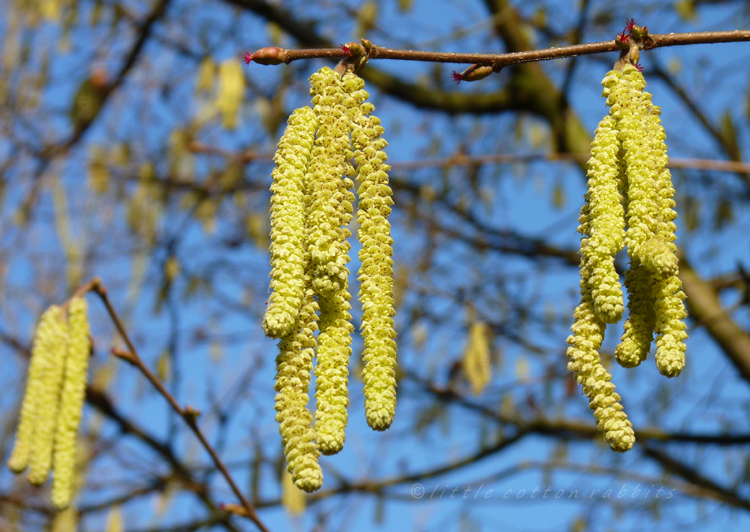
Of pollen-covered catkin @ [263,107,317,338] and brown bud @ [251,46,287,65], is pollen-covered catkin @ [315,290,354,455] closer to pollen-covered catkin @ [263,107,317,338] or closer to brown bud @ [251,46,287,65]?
pollen-covered catkin @ [263,107,317,338]

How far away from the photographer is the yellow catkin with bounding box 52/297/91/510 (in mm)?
1642

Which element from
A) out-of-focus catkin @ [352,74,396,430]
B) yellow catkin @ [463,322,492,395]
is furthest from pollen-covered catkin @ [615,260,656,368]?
yellow catkin @ [463,322,492,395]

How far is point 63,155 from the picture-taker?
11.5 feet

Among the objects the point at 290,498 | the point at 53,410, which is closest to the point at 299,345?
the point at 53,410

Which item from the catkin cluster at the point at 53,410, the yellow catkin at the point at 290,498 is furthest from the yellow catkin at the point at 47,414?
the yellow catkin at the point at 290,498

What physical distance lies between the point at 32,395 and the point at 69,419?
10 centimetres

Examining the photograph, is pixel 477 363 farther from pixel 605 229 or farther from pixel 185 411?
pixel 605 229

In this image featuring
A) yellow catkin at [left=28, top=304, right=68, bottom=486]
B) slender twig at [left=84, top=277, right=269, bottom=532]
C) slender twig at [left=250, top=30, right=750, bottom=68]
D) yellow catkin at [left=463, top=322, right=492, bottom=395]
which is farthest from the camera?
yellow catkin at [left=463, top=322, right=492, bottom=395]

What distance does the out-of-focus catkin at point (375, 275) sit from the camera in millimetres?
928

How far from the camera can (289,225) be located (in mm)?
962

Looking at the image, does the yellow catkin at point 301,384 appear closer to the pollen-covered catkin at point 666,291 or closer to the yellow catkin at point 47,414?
the pollen-covered catkin at point 666,291

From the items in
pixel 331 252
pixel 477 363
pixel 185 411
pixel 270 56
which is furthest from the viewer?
pixel 477 363

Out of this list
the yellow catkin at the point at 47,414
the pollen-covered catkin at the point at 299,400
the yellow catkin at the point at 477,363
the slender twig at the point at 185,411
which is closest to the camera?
the pollen-covered catkin at the point at 299,400

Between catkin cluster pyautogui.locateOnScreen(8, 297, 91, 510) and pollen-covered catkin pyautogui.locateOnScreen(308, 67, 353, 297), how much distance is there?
0.97 m
